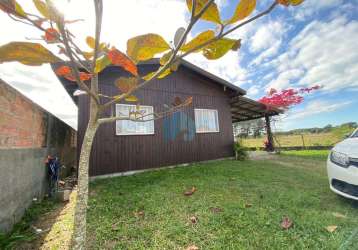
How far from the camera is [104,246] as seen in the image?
196 cm

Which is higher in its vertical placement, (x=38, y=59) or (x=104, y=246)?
(x=38, y=59)

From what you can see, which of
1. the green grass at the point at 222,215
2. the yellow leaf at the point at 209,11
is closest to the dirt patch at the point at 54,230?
the green grass at the point at 222,215

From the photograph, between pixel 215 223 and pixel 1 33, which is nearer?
pixel 1 33

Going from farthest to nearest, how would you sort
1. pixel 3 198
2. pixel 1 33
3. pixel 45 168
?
pixel 45 168, pixel 3 198, pixel 1 33

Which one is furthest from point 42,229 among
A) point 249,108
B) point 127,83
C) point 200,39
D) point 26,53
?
point 249,108

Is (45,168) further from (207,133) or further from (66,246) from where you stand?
(207,133)

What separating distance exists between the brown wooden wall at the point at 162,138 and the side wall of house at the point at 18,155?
5.10ft

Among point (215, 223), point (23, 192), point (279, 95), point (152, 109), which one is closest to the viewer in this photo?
point (215, 223)

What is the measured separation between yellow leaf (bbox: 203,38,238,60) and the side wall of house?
109 inches

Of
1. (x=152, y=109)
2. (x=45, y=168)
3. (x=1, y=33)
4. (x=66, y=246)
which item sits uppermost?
(x=152, y=109)

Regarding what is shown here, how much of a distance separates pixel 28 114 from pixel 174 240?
3.19 metres

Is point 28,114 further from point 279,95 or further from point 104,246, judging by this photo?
point 279,95

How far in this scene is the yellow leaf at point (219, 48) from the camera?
0.69 meters

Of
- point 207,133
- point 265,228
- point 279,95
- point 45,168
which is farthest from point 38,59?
point 279,95
